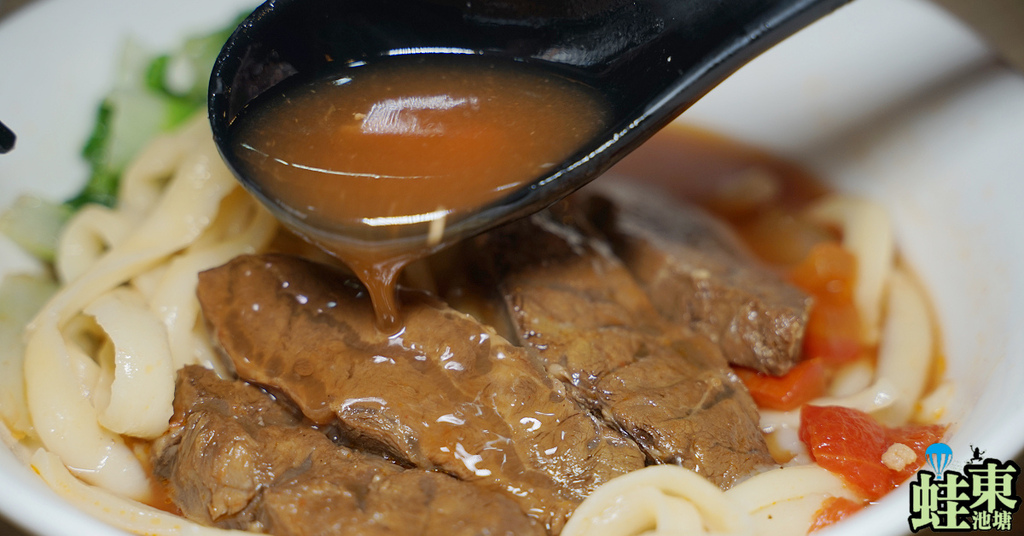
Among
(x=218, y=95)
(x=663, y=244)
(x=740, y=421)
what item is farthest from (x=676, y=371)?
(x=218, y=95)

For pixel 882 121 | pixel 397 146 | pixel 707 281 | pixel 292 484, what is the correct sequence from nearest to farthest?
1. pixel 292 484
2. pixel 397 146
3. pixel 707 281
4. pixel 882 121

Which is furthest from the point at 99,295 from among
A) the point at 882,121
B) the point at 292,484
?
the point at 882,121

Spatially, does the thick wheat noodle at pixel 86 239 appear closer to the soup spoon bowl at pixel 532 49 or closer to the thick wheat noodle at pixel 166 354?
the thick wheat noodle at pixel 166 354

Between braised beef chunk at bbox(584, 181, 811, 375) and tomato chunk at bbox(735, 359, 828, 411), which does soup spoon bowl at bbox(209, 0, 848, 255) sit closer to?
braised beef chunk at bbox(584, 181, 811, 375)

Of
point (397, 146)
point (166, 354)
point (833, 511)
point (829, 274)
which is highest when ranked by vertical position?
point (397, 146)

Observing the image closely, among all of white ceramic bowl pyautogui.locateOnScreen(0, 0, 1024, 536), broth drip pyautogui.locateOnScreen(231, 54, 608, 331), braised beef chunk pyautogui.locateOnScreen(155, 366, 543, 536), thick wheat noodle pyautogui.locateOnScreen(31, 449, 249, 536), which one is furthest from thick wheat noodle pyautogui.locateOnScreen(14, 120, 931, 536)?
broth drip pyautogui.locateOnScreen(231, 54, 608, 331)

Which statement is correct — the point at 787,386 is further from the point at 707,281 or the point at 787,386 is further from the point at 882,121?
the point at 882,121

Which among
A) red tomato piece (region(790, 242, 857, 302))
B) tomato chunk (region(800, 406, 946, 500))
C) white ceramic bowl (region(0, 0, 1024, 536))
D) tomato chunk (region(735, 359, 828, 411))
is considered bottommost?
tomato chunk (region(735, 359, 828, 411))

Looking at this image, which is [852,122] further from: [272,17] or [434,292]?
[272,17]
